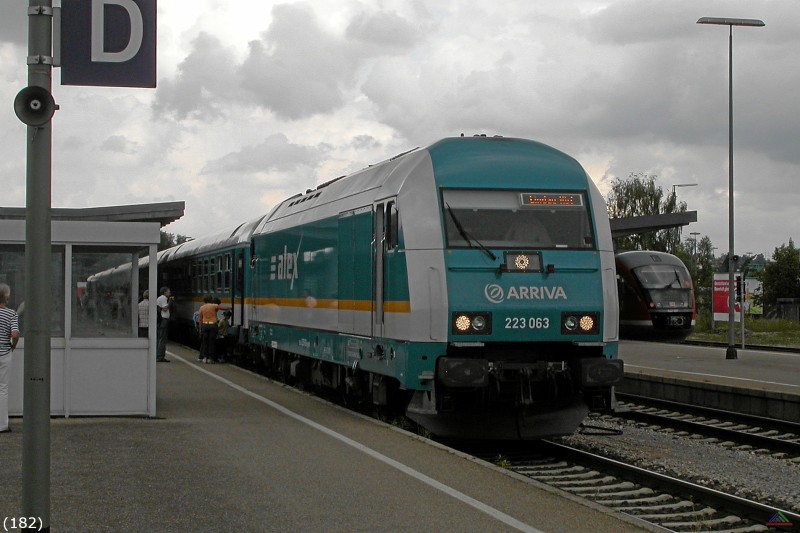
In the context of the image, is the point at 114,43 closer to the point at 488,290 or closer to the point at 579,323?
the point at 488,290

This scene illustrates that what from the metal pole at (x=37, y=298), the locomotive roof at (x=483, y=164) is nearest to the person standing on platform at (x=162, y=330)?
the locomotive roof at (x=483, y=164)

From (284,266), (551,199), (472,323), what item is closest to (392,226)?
(472,323)

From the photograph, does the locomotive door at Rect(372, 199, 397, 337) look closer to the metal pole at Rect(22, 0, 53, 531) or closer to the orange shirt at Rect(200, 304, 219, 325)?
the metal pole at Rect(22, 0, 53, 531)

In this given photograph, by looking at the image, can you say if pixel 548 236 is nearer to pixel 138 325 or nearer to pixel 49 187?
pixel 138 325

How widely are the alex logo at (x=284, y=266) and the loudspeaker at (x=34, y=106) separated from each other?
1194 cm

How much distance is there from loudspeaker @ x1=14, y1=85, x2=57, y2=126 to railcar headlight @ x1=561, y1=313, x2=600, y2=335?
24.8 ft

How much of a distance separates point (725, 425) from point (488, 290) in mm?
6340

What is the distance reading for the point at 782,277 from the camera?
8194 cm

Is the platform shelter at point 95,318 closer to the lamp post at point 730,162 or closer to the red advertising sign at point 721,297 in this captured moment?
the lamp post at point 730,162

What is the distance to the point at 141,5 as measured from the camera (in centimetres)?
618

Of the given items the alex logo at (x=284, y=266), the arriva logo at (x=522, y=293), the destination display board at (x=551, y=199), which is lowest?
the arriva logo at (x=522, y=293)

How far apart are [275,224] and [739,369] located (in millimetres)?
10679

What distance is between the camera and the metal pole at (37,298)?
5.66 m

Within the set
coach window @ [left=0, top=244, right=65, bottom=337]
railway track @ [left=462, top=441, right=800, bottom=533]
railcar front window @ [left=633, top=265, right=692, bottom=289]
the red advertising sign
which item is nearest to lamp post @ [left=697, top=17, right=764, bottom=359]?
railcar front window @ [left=633, top=265, right=692, bottom=289]
